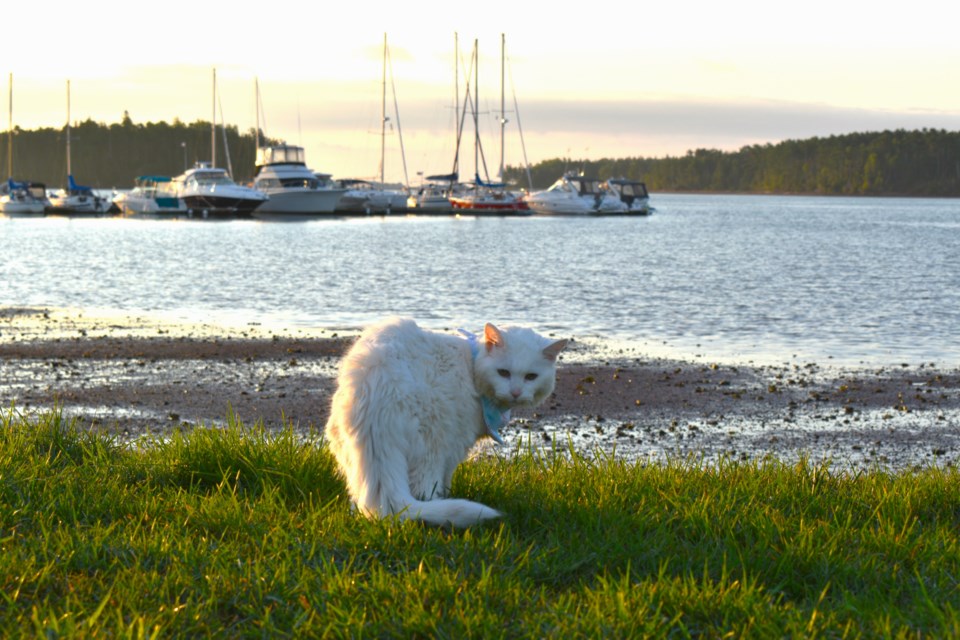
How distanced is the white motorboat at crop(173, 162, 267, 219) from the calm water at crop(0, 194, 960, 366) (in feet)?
56.5

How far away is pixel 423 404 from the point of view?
Result: 4859 millimetres

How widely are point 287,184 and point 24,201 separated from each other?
75.6 feet

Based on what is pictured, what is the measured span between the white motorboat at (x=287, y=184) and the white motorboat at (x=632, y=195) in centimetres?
3076

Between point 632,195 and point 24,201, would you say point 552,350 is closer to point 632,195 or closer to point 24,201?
point 24,201

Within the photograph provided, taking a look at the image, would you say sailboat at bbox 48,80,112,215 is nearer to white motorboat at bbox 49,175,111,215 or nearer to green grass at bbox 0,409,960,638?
white motorboat at bbox 49,175,111,215

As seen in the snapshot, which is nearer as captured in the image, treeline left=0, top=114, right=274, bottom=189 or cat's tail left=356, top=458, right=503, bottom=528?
cat's tail left=356, top=458, right=503, bottom=528

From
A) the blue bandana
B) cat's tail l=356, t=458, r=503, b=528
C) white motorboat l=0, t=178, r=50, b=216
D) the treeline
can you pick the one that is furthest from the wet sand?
the treeline

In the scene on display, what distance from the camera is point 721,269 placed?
3619 centimetres

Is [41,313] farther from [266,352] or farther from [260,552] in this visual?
[260,552]

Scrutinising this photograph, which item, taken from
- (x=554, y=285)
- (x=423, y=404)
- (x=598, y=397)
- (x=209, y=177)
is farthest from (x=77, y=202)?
(x=423, y=404)

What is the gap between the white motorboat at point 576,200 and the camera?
9288 centimetres

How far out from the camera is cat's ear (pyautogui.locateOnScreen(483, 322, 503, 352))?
205 inches

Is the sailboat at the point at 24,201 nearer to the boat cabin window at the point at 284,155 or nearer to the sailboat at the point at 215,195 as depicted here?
the sailboat at the point at 215,195

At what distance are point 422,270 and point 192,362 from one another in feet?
66.3
